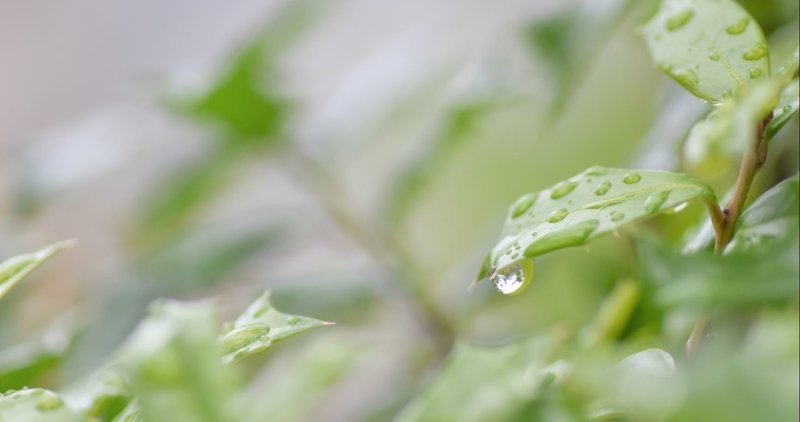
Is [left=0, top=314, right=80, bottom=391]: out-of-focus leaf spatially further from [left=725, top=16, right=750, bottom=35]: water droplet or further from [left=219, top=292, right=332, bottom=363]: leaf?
[left=725, top=16, right=750, bottom=35]: water droplet

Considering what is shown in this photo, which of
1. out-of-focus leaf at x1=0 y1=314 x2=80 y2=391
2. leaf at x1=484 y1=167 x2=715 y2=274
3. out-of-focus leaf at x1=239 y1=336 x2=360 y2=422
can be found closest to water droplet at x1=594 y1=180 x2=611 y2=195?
leaf at x1=484 y1=167 x2=715 y2=274

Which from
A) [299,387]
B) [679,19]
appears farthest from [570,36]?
[299,387]

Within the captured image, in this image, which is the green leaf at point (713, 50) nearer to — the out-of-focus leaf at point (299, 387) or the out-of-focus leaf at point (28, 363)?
the out-of-focus leaf at point (299, 387)

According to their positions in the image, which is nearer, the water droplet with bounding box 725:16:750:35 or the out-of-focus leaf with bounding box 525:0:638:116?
the water droplet with bounding box 725:16:750:35

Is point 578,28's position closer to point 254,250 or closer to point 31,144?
point 254,250

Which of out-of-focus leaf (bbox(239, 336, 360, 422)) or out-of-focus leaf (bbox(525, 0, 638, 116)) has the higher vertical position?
out-of-focus leaf (bbox(525, 0, 638, 116))

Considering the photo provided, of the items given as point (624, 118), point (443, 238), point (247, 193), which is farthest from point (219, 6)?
point (624, 118)

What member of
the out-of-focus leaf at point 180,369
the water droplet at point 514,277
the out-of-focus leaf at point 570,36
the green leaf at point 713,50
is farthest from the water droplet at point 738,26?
the out-of-focus leaf at point 570,36
